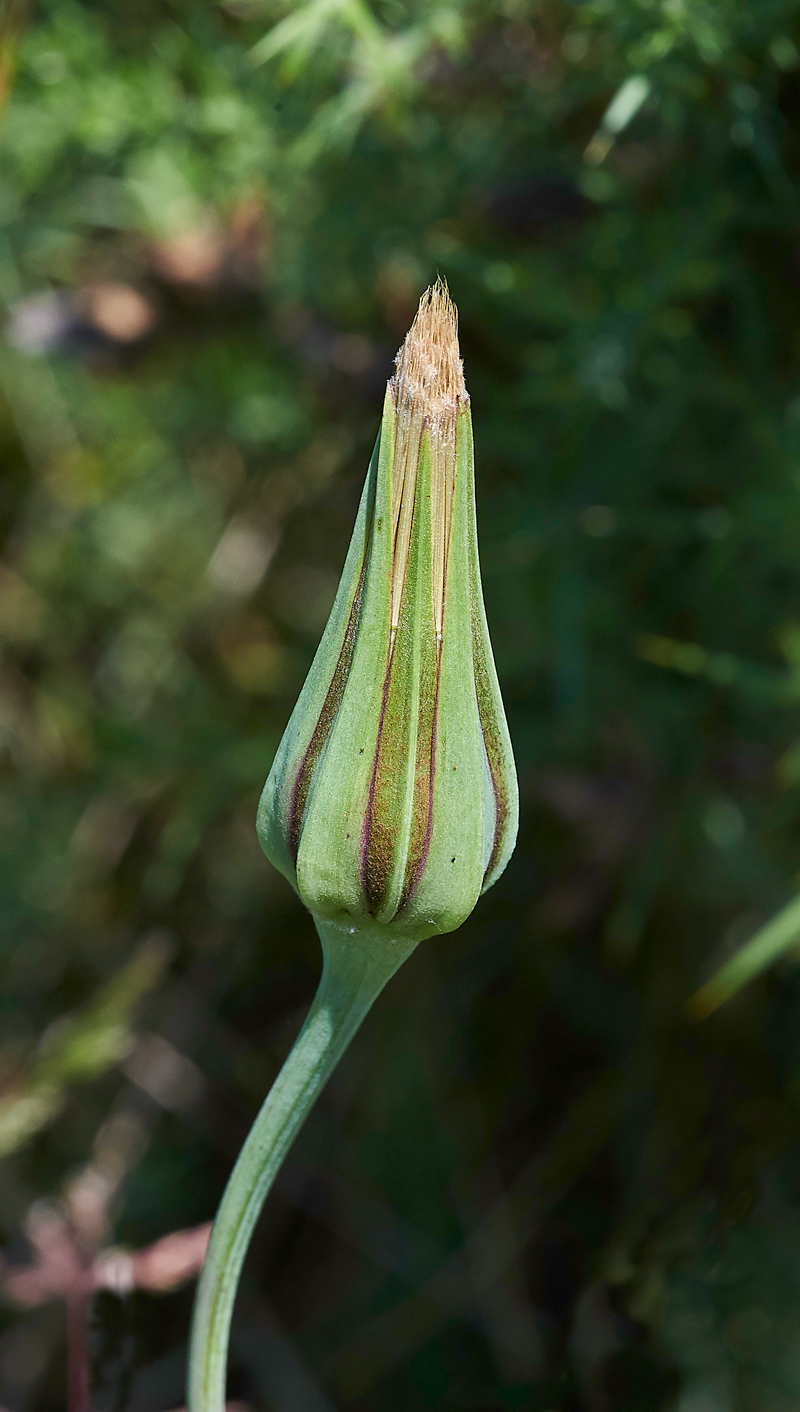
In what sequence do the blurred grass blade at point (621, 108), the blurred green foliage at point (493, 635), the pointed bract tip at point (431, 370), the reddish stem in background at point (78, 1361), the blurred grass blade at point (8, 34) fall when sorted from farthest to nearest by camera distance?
1. the blurred green foliage at point (493, 635)
2. the blurred grass blade at point (8, 34)
3. the blurred grass blade at point (621, 108)
4. the reddish stem in background at point (78, 1361)
5. the pointed bract tip at point (431, 370)

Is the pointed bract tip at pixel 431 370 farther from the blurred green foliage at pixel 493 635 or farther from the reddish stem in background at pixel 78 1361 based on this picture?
the reddish stem in background at pixel 78 1361

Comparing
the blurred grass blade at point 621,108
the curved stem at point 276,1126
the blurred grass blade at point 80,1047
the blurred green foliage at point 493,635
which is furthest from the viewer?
the blurred grass blade at point 80,1047

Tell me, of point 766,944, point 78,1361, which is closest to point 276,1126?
point 78,1361

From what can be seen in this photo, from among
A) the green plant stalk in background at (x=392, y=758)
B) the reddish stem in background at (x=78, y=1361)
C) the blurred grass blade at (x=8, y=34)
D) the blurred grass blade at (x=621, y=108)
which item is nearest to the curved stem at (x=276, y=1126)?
the green plant stalk in background at (x=392, y=758)

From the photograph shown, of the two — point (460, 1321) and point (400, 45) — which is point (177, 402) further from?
point (460, 1321)

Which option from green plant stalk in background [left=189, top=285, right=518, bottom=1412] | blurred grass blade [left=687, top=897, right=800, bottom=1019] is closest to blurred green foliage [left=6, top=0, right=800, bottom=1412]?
blurred grass blade [left=687, top=897, right=800, bottom=1019]

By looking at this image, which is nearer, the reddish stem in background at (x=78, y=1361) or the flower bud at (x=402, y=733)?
the flower bud at (x=402, y=733)

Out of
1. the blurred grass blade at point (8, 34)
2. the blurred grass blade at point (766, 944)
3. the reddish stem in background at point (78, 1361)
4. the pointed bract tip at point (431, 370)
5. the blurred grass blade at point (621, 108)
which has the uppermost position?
the blurred grass blade at point (8, 34)

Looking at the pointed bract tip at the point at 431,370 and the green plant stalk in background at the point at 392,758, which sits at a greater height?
the pointed bract tip at the point at 431,370
